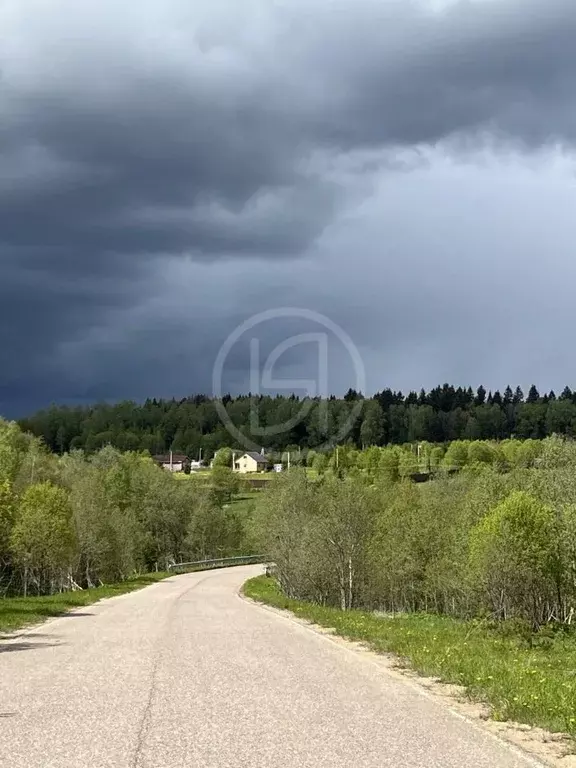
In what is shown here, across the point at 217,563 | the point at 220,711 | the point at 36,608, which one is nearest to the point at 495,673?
the point at 220,711

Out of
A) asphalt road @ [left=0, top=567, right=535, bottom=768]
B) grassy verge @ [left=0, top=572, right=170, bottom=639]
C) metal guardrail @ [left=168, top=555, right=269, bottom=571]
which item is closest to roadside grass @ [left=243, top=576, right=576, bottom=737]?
asphalt road @ [left=0, top=567, right=535, bottom=768]

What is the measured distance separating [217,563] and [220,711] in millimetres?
97320

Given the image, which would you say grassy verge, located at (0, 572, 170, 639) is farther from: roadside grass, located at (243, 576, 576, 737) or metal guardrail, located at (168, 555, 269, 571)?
metal guardrail, located at (168, 555, 269, 571)

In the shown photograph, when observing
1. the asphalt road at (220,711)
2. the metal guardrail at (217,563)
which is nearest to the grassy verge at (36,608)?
the asphalt road at (220,711)

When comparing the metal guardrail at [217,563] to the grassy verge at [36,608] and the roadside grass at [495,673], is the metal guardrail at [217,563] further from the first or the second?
the roadside grass at [495,673]

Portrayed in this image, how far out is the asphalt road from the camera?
915 centimetres

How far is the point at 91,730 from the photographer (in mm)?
10305

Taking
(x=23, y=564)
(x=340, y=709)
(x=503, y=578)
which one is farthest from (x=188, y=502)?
(x=340, y=709)

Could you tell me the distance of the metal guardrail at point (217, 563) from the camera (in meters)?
94.9

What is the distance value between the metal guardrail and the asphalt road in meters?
71.9

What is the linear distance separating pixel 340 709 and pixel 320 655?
7530 millimetres

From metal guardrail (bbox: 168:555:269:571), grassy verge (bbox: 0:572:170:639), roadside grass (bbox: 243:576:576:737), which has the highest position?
roadside grass (bbox: 243:576:576:737)

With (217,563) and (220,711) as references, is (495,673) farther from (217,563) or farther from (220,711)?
(217,563)

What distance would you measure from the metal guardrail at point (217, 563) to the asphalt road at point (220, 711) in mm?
71855
